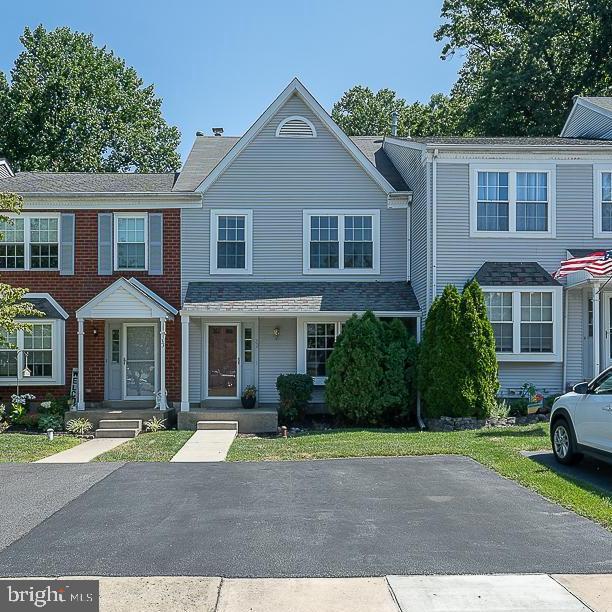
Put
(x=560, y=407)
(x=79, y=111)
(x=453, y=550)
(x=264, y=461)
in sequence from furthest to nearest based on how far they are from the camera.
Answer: (x=79, y=111) < (x=264, y=461) < (x=560, y=407) < (x=453, y=550)

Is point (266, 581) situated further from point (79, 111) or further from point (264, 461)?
point (79, 111)

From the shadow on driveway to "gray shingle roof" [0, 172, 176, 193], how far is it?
11.8 m

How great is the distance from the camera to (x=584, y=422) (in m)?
10.2

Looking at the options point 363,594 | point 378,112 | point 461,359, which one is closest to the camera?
point 363,594

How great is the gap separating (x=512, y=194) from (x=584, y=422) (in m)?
8.45

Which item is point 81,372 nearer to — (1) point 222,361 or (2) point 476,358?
(1) point 222,361

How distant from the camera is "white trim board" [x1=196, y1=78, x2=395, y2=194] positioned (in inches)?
739

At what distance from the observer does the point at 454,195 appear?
56.7 feet

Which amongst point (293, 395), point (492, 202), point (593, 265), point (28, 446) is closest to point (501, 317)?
point (593, 265)

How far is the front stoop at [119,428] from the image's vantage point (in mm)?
16609

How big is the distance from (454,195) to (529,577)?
12344mm

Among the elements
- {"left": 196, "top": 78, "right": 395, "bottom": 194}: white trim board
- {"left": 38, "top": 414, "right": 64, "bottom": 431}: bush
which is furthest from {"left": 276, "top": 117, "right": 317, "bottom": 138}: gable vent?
{"left": 38, "top": 414, "right": 64, "bottom": 431}: bush

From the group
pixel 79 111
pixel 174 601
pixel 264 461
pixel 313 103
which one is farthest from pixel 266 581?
pixel 79 111

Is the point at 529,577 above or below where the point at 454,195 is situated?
below
